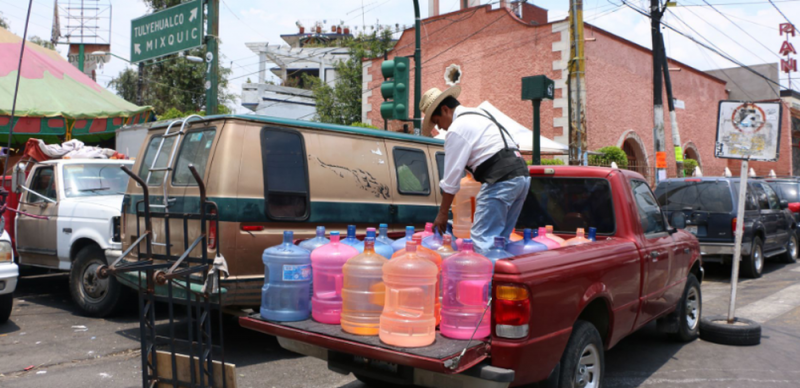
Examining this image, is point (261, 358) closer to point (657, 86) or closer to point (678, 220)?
point (678, 220)

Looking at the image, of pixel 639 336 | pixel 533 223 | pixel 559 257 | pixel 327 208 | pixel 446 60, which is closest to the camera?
pixel 559 257

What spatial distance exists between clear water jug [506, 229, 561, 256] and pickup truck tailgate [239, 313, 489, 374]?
1.22 m

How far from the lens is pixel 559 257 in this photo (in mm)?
3916

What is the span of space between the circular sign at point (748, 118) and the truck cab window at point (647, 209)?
6.64ft

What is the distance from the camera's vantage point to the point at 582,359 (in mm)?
4273

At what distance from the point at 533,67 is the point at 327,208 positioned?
671 inches

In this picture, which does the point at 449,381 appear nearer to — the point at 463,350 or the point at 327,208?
the point at 463,350

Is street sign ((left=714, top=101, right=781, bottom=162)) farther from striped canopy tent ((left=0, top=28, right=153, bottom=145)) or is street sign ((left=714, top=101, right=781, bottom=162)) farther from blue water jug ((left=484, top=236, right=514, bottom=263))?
striped canopy tent ((left=0, top=28, right=153, bottom=145))

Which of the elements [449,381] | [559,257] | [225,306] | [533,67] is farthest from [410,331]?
[533,67]

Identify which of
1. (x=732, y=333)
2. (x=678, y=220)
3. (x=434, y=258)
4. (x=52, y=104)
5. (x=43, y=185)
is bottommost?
(x=732, y=333)

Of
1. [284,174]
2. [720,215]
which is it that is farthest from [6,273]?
[720,215]

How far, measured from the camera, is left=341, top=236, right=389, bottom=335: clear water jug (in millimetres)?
3814

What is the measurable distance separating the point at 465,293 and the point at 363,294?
0.63 meters

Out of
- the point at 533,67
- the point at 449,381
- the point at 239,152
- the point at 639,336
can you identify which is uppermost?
the point at 533,67
